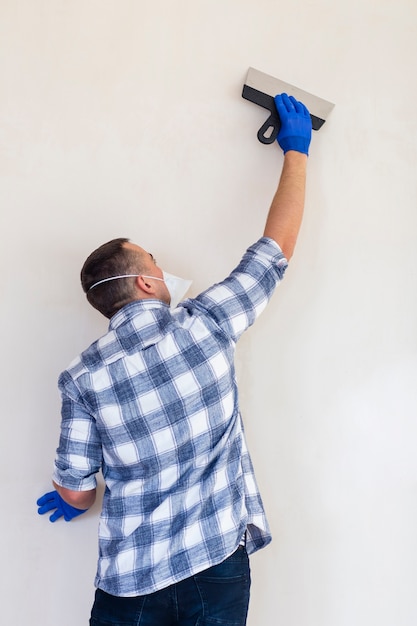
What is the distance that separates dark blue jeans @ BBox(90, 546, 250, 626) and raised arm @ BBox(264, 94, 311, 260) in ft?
2.17

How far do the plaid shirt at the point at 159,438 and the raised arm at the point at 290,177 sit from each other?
225 mm

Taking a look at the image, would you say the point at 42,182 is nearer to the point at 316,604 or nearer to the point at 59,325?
the point at 59,325

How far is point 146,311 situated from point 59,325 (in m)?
0.39


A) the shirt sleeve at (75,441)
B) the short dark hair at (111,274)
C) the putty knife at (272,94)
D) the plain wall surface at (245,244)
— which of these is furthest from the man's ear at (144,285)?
the putty knife at (272,94)

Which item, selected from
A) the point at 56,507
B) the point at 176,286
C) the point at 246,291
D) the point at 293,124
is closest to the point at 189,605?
the point at 56,507

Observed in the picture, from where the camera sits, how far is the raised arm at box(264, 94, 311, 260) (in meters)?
1.18

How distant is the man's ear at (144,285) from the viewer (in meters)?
1.07

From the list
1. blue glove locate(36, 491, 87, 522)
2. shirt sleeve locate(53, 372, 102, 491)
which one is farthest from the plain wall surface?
shirt sleeve locate(53, 372, 102, 491)

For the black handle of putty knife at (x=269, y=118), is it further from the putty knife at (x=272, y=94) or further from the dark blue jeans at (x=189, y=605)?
the dark blue jeans at (x=189, y=605)

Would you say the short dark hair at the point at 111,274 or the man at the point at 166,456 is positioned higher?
the short dark hair at the point at 111,274

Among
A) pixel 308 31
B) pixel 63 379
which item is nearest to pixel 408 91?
pixel 308 31

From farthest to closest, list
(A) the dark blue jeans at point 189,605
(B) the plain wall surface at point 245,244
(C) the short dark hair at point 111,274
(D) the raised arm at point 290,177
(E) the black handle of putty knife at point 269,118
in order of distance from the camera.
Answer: (E) the black handle of putty knife at point 269,118 < (B) the plain wall surface at point 245,244 < (D) the raised arm at point 290,177 < (C) the short dark hair at point 111,274 < (A) the dark blue jeans at point 189,605

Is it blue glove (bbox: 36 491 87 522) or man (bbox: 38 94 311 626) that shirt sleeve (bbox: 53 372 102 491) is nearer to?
man (bbox: 38 94 311 626)

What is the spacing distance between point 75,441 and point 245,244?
693 mm
